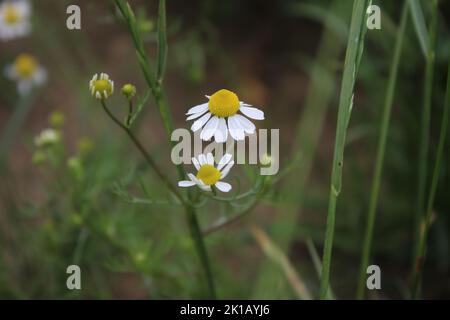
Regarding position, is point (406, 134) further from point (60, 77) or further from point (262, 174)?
point (60, 77)

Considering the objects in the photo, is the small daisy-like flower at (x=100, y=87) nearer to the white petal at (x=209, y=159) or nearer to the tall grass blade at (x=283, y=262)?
the white petal at (x=209, y=159)

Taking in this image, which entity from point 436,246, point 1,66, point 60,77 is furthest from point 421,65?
point 1,66

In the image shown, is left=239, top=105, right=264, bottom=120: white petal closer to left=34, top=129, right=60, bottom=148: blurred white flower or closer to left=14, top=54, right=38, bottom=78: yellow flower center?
left=34, top=129, right=60, bottom=148: blurred white flower

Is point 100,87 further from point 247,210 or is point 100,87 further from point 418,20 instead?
point 418,20

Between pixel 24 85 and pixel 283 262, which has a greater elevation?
pixel 24 85

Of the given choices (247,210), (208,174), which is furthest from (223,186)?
(247,210)

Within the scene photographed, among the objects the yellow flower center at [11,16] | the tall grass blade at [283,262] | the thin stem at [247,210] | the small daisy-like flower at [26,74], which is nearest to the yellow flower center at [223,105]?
the thin stem at [247,210]

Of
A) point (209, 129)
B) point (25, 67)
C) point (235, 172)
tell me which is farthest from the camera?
point (25, 67)
